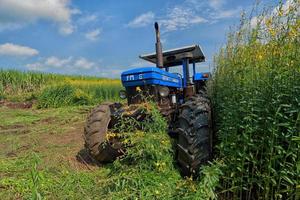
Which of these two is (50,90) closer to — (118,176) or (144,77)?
(144,77)

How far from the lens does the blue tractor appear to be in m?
3.39

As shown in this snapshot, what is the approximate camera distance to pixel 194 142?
3.37 meters

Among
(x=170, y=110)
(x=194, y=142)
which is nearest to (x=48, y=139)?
(x=170, y=110)

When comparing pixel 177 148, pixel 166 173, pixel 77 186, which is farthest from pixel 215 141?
pixel 77 186

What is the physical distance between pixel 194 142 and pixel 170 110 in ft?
3.68

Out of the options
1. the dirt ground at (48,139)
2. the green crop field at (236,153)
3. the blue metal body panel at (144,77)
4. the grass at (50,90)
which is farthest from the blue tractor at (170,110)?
the grass at (50,90)

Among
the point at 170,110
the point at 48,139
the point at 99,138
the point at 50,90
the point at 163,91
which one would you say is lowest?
the point at 48,139

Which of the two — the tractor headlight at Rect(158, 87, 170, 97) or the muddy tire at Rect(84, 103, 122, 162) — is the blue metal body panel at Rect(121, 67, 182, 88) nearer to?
Result: the tractor headlight at Rect(158, 87, 170, 97)

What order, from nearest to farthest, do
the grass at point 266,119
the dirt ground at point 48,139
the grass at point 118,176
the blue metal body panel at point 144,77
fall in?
the grass at point 266,119, the grass at point 118,176, the blue metal body panel at point 144,77, the dirt ground at point 48,139

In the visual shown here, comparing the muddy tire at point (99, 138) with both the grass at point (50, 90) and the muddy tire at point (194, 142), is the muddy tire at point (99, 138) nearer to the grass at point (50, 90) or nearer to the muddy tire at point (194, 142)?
the muddy tire at point (194, 142)

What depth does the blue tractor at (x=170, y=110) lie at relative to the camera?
3.39 m

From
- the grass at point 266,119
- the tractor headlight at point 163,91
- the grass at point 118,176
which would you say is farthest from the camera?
the tractor headlight at point 163,91

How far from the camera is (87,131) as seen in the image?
4613 millimetres

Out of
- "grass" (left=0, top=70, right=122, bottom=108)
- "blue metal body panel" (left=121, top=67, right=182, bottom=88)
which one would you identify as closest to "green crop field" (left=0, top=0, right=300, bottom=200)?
"blue metal body panel" (left=121, top=67, right=182, bottom=88)
